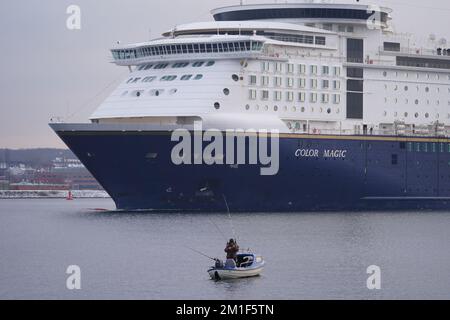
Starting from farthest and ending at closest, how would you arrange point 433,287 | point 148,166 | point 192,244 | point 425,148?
point 425,148, point 148,166, point 192,244, point 433,287

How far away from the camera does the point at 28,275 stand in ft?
142

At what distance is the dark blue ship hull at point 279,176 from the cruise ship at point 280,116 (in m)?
0.07

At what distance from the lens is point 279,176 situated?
63625 millimetres

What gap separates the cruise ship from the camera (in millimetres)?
61812

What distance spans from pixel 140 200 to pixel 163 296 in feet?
79.1

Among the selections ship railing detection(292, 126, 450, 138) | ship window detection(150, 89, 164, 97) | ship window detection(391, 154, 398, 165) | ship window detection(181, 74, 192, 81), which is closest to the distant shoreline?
ship railing detection(292, 126, 450, 138)

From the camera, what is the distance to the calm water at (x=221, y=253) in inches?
1576

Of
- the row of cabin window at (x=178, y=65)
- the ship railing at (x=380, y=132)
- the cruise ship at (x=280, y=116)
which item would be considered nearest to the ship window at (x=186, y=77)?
the cruise ship at (x=280, y=116)

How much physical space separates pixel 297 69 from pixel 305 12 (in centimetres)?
390

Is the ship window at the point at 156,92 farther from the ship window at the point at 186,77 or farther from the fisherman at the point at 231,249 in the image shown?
the fisherman at the point at 231,249

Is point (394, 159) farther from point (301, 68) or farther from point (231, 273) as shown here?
point (231, 273)

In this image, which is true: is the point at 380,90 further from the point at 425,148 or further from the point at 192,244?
the point at 192,244

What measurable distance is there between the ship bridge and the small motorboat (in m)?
28.0
